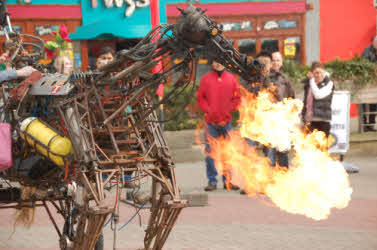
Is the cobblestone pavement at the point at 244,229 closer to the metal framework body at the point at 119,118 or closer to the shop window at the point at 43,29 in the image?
the metal framework body at the point at 119,118

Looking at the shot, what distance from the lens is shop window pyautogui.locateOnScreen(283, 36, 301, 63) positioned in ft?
66.9

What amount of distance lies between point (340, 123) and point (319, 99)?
198cm

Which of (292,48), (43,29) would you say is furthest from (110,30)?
(292,48)

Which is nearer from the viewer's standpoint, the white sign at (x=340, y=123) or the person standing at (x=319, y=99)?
the person standing at (x=319, y=99)

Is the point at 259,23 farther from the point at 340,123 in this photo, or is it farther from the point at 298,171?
the point at 298,171

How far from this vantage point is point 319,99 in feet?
37.3

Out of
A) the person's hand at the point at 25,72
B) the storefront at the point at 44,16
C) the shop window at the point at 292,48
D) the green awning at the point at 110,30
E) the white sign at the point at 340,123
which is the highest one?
the storefront at the point at 44,16

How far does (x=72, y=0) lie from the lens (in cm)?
1933

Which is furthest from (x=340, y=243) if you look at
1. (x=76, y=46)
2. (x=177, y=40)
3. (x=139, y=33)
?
(x=76, y=46)

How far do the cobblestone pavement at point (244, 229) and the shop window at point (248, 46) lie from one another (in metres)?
10.9

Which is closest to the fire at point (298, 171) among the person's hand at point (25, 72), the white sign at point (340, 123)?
the person's hand at point (25, 72)

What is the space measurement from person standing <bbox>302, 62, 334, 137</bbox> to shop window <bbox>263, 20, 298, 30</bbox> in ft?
29.5

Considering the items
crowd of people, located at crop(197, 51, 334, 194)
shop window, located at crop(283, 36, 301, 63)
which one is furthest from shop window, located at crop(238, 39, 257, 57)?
crowd of people, located at crop(197, 51, 334, 194)

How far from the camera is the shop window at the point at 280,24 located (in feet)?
66.2
